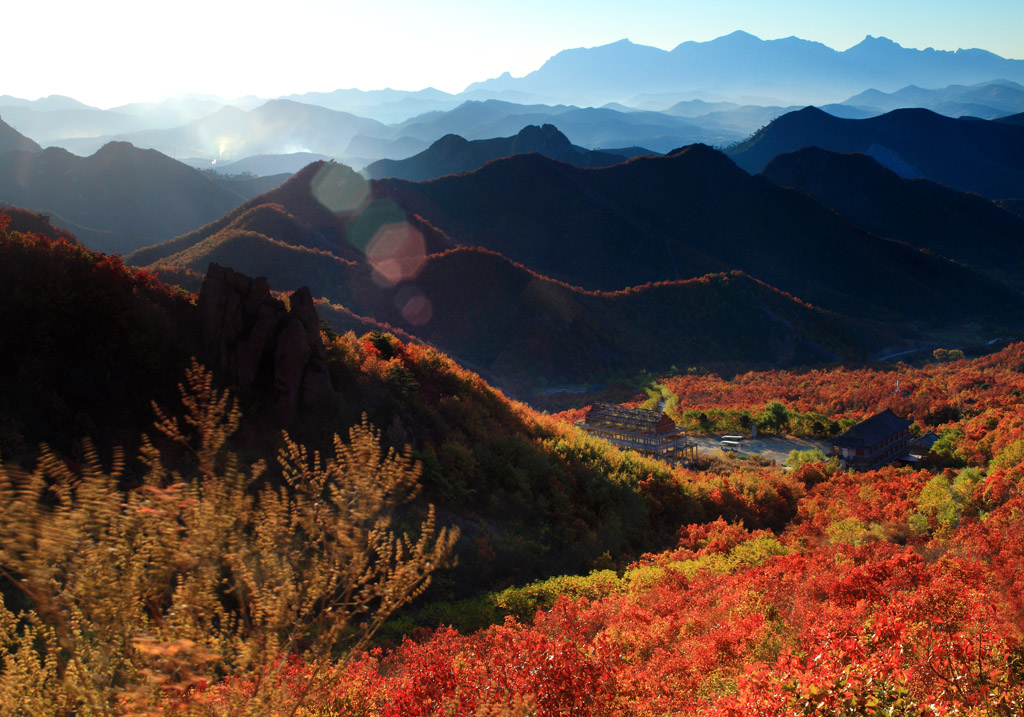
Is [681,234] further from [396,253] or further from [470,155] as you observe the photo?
[470,155]

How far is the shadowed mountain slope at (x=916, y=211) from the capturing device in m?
106

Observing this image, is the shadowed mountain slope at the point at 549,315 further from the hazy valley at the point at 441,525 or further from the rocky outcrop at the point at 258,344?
the rocky outcrop at the point at 258,344

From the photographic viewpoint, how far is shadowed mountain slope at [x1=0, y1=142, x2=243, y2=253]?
305 ft

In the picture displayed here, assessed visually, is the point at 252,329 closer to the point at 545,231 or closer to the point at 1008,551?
the point at 1008,551

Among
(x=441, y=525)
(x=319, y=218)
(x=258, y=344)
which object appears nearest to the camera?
(x=441, y=525)

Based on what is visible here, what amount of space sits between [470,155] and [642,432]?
418ft

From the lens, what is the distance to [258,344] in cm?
1334

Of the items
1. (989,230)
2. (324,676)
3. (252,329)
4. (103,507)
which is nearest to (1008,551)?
(324,676)

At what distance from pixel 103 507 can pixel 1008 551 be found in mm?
10516

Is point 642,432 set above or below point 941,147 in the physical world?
below

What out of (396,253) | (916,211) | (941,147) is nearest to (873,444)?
(396,253)

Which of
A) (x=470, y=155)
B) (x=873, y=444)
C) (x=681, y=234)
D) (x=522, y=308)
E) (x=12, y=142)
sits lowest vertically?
(x=873, y=444)

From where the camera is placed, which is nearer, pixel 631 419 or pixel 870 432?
pixel 870 432

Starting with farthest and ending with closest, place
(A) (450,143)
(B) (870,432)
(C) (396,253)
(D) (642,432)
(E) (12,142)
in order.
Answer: (A) (450,143) → (E) (12,142) → (C) (396,253) → (D) (642,432) → (B) (870,432)
